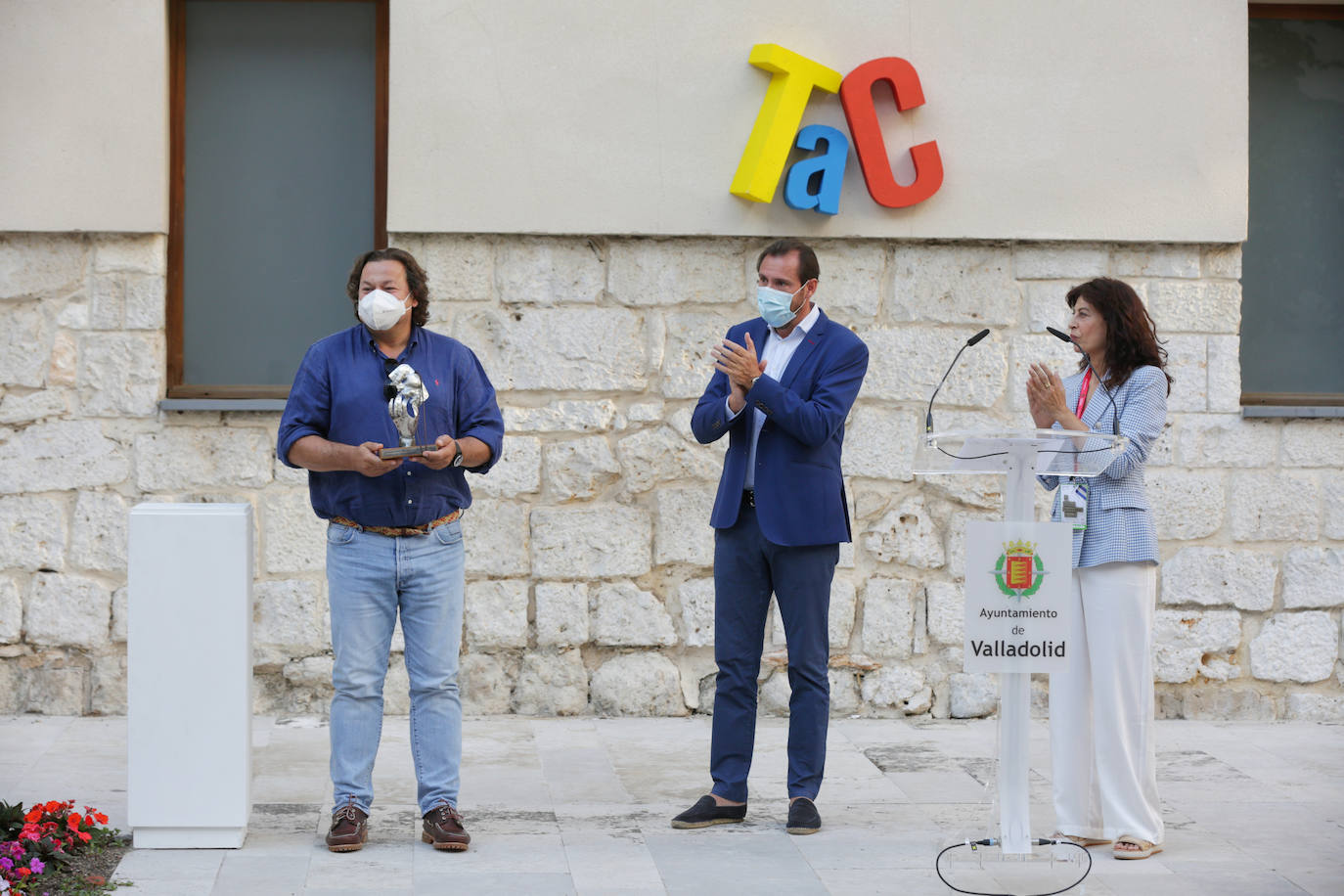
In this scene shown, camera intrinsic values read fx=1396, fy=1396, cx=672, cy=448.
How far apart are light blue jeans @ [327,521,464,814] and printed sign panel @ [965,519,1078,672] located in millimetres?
1513

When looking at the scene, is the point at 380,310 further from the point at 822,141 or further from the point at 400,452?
the point at 822,141

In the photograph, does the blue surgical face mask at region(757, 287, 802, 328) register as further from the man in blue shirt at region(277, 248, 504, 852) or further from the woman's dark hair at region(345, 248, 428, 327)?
the woman's dark hair at region(345, 248, 428, 327)

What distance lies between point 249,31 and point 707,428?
320 cm

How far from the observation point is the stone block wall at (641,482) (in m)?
5.80

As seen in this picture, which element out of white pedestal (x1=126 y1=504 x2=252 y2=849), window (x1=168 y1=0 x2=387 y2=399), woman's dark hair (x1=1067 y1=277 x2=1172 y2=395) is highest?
window (x1=168 y1=0 x2=387 y2=399)

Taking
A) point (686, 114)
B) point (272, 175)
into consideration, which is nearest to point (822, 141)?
point (686, 114)

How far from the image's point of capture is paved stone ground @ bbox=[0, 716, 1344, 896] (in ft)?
12.2

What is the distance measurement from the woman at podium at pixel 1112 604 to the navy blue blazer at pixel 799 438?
0.63 m

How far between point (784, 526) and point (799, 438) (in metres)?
0.27

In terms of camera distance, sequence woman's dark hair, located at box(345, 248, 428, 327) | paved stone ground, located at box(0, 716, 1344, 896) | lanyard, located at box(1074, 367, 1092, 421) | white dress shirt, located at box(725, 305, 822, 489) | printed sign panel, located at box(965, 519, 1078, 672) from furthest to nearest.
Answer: white dress shirt, located at box(725, 305, 822, 489)
lanyard, located at box(1074, 367, 1092, 421)
woman's dark hair, located at box(345, 248, 428, 327)
paved stone ground, located at box(0, 716, 1344, 896)
printed sign panel, located at box(965, 519, 1078, 672)

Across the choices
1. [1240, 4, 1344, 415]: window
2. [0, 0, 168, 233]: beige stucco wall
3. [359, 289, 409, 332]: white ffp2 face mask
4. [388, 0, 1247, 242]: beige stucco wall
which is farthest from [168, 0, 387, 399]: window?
[1240, 4, 1344, 415]: window

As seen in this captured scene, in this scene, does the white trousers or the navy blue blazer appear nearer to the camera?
the white trousers

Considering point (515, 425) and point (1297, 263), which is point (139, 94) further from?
point (1297, 263)

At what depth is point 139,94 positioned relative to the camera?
229 inches
